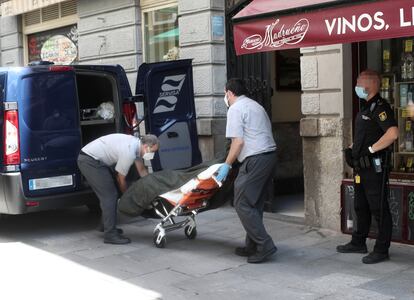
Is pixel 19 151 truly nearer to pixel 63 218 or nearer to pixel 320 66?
pixel 63 218

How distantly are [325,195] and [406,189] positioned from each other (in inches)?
43.0

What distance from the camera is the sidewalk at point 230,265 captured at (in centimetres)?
529

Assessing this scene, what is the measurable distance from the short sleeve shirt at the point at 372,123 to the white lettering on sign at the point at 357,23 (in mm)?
1112

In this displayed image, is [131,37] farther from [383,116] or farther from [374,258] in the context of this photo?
[374,258]

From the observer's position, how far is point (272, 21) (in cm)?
558

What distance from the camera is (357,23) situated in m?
4.95

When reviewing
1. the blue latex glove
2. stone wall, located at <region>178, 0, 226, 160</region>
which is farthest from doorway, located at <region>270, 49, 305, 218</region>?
the blue latex glove

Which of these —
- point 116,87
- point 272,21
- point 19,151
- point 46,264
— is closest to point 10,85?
point 19,151

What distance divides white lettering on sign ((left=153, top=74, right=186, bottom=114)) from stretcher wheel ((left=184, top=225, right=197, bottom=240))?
193 cm

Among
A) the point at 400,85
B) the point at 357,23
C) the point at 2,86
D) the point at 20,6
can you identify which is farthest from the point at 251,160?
the point at 20,6

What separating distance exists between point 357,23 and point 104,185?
351 cm

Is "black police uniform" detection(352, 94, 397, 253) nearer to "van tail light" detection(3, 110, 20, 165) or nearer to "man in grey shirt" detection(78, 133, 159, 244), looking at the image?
"man in grey shirt" detection(78, 133, 159, 244)

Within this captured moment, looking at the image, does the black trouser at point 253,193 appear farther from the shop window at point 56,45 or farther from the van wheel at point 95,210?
the shop window at point 56,45

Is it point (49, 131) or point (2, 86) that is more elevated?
point (2, 86)
